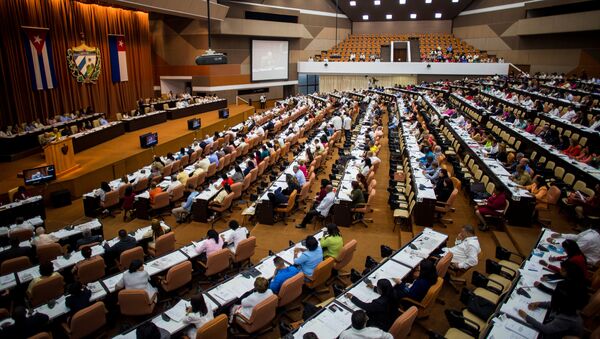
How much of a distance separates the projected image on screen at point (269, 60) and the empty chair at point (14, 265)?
26.5 meters

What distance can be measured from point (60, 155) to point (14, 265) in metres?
6.65

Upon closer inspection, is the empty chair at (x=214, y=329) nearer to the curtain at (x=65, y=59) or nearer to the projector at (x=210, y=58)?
the projector at (x=210, y=58)

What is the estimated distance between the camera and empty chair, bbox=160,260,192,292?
616 cm

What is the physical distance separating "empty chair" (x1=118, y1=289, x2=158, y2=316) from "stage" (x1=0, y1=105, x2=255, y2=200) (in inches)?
306

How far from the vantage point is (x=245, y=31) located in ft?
94.3

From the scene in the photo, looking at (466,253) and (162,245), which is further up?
(466,253)

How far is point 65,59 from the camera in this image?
18781 millimetres

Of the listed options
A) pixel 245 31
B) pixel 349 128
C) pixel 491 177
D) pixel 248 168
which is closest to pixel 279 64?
pixel 245 31

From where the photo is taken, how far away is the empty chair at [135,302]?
18.1ft

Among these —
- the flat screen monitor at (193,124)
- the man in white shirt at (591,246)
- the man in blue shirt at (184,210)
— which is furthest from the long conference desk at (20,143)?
the man in white shirt at (591,246)

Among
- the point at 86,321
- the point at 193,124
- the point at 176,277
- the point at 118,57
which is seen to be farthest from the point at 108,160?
the point at 118,57

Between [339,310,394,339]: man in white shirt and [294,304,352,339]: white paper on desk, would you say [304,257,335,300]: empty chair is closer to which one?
[294,304,352,339]: white paper on desk

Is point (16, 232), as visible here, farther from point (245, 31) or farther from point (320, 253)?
point (245, 31)

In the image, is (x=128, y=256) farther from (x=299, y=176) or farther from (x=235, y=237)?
(x=299, y=176)
